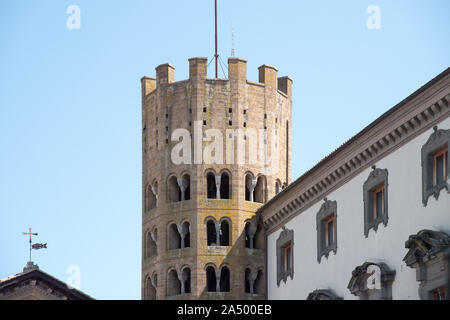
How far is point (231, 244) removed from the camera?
2793 inches

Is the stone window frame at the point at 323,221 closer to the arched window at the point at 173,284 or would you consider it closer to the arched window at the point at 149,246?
the arched window at the point at 173,284

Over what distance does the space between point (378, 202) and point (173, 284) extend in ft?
58.0

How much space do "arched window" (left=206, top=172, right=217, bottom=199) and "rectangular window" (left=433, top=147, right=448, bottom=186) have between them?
21.7 m

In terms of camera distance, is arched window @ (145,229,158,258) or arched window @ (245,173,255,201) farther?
arched window @ (145,229,158,258)

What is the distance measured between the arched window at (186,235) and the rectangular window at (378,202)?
53.4ft

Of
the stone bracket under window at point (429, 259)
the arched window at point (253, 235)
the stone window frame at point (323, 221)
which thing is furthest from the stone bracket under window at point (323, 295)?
the arched window at point (253, 235)

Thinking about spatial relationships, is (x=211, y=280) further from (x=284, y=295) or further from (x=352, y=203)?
(x=352, y=203)

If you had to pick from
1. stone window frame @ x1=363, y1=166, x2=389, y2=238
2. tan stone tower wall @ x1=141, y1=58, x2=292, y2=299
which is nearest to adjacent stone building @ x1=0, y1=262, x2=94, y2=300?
stone window frame @ x1=363, y1=166, x2=389, y2=238

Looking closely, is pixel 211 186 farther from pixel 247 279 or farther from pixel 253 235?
pixel 247 279

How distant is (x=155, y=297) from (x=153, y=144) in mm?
7895

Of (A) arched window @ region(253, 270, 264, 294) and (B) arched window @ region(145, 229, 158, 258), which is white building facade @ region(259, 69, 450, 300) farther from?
(B) arched window @ region(145, 229, 158, 258)

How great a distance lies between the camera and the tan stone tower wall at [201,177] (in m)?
70.6

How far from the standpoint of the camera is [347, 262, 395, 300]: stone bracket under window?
178ft
